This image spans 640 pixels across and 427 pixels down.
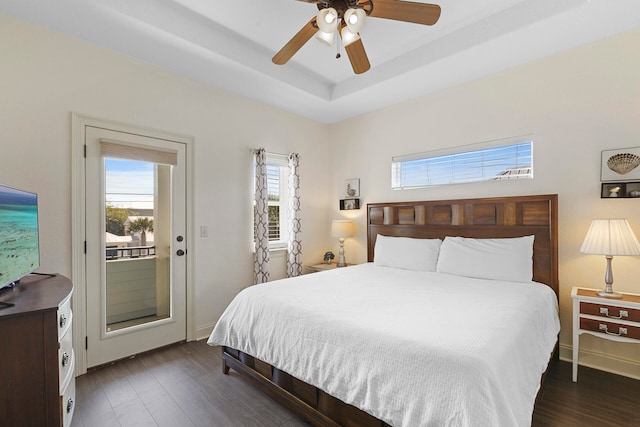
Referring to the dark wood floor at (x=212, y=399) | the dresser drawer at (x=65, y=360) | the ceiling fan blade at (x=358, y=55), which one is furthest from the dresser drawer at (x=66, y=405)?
the ceiling fan blade at (x=358, y=55)

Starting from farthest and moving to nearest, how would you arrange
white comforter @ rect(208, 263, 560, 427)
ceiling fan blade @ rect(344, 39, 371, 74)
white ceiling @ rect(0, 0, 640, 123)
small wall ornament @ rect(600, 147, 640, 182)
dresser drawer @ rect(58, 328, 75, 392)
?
small wall ornament @ rect(600, 147, 640, 182), white ceiling @ rect(0, 0, 640, 123), ceiling fan blade @ rect(344, 39, 371, 74), dresser drawer @ rect(58, 328, 75, 392), white comforter @ rect(208, 263, 560, 427)

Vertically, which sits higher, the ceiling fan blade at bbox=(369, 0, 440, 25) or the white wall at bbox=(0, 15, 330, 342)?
the ceiling fan blade at bbox=(369, 0, 440, 25)

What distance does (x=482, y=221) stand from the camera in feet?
10.5

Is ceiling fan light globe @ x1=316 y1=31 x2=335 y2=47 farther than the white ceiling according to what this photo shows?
No

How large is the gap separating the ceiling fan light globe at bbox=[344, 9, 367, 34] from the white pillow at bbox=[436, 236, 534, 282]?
2.22 meters

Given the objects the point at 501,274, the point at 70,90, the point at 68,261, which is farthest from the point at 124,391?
the point at 501,274

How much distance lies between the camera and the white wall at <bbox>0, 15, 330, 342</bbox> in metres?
2.29

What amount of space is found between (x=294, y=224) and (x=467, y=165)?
7.29ft

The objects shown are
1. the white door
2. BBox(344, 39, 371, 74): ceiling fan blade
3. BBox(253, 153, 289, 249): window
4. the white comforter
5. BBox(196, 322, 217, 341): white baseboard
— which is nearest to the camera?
the white comforter

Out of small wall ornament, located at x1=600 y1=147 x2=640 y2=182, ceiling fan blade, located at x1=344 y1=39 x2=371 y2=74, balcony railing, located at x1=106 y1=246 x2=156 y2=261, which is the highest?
ceiling fan blade, located at x1=344 y1=39 x2=371 y2=74

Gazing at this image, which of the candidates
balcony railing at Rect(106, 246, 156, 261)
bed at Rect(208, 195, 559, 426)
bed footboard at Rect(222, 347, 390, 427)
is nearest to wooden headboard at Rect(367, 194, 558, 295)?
bed at Rect(208, 195, 559, 426)

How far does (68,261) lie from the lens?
8.12 ft

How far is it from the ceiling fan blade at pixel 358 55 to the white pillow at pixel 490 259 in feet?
6.34

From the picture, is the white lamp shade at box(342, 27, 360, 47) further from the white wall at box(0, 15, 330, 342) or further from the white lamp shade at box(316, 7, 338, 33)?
the white wall at box(0, 15, 330, 342)
